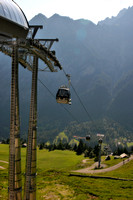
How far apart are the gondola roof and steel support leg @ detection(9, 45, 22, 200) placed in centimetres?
132

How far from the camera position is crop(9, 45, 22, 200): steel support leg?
13.2 meters

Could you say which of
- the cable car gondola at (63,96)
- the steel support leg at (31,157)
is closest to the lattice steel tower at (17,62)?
the steel support leg at (31,157)

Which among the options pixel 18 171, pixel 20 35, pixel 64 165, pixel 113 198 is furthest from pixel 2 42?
pixel 64 165

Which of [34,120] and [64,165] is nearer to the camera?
[34,120]

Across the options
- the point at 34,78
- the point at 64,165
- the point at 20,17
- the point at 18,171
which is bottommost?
the point at 64,165

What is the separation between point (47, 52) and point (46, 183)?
23.7 meters

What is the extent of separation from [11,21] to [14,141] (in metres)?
8.26

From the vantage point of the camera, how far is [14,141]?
13.6 meters

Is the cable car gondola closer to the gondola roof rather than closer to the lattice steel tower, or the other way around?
the lattice steel tower

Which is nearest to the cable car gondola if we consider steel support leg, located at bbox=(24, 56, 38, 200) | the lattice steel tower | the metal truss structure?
the metal truss structure

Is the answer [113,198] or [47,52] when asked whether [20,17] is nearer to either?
[47,52]

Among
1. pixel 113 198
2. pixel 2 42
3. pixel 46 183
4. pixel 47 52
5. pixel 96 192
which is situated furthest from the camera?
pixel 46 183

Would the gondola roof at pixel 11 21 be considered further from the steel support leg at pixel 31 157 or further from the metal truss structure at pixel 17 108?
the steel support leg at pixel 31 157

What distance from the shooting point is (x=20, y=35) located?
42.6 feet
